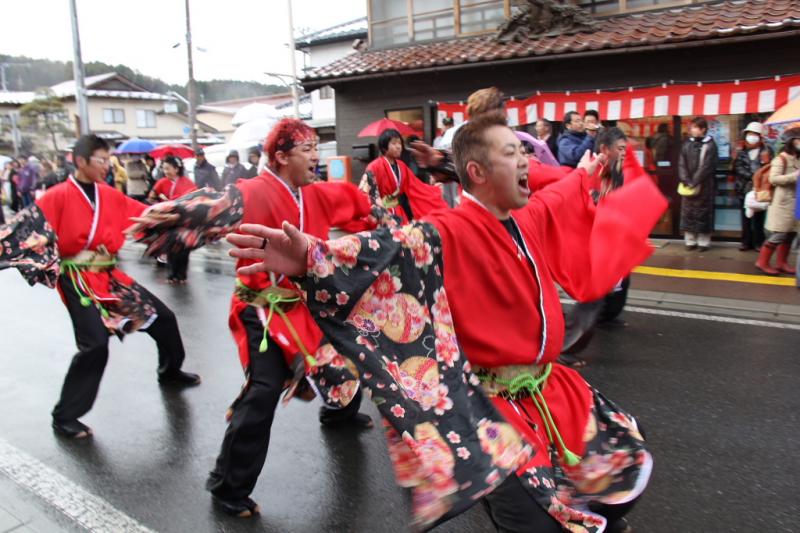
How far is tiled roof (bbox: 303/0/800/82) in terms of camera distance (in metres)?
9.30

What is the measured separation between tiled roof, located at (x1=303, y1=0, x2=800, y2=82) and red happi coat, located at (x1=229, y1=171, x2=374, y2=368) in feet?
26.0

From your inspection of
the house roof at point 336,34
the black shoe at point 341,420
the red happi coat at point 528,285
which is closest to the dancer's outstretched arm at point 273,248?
the red happi coat at point 528,285

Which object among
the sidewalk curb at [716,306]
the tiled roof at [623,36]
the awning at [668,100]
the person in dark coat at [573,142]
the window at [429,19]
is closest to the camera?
the sidewalk curb at [716,306]

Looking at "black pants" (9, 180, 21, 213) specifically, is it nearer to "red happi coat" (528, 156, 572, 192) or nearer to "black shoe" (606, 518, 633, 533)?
"red happi coat" (528, 156, 572, 192)

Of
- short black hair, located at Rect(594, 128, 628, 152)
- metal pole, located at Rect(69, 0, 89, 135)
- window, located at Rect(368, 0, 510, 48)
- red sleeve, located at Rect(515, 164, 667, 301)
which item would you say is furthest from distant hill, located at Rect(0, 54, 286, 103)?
red sleeve, located at Rect(515, 164, 667, 301)

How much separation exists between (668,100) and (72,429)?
9037mm

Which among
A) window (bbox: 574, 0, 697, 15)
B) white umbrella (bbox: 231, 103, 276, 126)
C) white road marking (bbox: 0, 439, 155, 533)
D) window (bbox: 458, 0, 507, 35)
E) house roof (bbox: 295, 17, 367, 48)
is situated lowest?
white road marking (bbox: 0, 439, 155, 533)

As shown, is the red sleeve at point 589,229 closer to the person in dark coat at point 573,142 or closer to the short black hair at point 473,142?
the short black hair at point 473,142

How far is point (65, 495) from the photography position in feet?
11.6

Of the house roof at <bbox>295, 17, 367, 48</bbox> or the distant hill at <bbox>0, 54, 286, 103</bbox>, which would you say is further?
the distant hill at <bbox>0, 54, 286, 103</bbox>

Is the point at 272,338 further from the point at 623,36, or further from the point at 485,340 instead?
the point at 623,36

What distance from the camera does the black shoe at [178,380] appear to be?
5.19m

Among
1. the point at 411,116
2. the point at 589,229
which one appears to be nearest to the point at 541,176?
the point at 589,229

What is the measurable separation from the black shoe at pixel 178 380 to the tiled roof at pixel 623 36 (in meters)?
8.17
